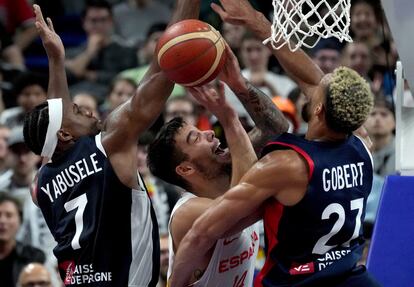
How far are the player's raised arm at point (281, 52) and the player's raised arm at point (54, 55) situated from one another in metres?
1.02

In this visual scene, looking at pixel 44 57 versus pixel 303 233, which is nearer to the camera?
pixel 303 233

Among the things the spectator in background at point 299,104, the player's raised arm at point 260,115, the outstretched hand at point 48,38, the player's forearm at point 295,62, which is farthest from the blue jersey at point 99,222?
the spectator in background at point 299,104

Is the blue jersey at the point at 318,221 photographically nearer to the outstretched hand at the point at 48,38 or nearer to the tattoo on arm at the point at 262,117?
the tattoo on arm at the point at 262,117

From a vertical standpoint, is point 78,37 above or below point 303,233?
below

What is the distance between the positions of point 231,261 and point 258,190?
2.86ft

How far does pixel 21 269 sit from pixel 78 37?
15.2 ft

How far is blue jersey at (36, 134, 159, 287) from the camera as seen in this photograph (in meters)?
5.93

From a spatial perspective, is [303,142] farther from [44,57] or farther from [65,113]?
[44,57]

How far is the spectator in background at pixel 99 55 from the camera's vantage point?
37.6ft

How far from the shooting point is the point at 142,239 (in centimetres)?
602


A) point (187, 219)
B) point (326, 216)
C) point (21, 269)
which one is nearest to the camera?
point (326, 216)

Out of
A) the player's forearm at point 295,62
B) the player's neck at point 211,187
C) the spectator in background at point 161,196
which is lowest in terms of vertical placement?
the spectator in background at point 161,196

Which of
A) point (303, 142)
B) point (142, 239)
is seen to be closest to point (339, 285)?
point (303, 142)

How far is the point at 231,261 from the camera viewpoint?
602 centimetres
